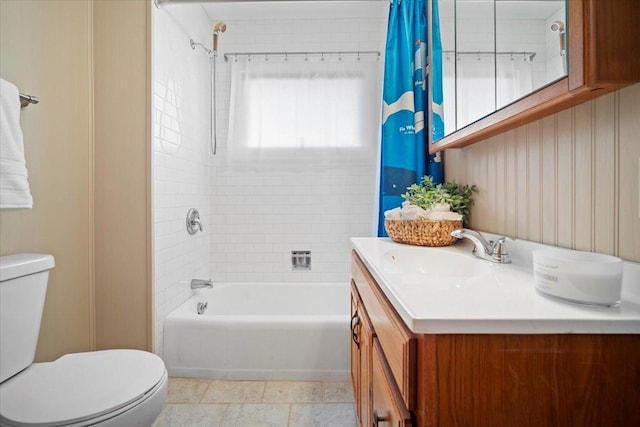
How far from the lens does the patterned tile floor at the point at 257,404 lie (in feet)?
4.76

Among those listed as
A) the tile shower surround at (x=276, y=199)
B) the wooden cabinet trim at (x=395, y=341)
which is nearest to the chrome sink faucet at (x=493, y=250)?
the wooden cabinet trim at (x=395, y=341)

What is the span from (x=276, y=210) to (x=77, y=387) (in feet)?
5.62

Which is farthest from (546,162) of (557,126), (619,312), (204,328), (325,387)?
(204,328)

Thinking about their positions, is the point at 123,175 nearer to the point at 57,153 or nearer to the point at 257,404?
the point at 57,153

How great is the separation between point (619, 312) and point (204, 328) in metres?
1.79

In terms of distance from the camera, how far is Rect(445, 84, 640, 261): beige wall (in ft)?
2.22

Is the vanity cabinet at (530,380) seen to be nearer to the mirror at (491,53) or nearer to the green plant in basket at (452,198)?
the mirror at (491,53)

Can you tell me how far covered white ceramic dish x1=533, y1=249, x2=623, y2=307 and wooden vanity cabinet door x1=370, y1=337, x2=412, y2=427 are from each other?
1.20ft

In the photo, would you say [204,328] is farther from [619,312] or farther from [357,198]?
[619,312]

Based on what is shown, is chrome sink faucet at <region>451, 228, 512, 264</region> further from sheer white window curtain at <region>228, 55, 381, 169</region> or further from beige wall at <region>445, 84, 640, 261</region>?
sheer white window curtain at <region>228, 55, 381, 169</region>

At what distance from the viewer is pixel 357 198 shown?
252 cm

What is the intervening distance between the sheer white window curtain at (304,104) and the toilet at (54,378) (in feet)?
5.22

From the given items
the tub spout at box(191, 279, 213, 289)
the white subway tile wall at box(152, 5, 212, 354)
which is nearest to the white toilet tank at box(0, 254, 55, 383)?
the white subway tile wall at box(152, 5, 212, 354)

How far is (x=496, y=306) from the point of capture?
55 cm
